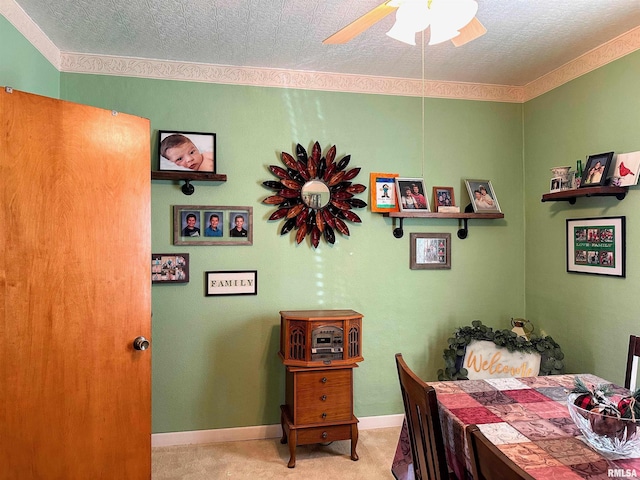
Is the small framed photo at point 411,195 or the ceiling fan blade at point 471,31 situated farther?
the small framed photo at point 411,195

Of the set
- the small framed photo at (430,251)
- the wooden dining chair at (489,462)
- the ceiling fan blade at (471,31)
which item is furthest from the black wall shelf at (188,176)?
the wooden dining chair at (489,462)

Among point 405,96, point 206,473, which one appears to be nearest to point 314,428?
point 206,473

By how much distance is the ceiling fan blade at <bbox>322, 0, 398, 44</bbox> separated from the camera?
1605mm

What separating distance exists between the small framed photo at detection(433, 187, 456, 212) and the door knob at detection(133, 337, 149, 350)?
218 centimetres

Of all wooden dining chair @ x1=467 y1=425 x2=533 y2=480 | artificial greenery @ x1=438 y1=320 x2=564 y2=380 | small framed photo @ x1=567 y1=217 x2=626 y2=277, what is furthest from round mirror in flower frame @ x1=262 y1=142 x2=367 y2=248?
wooden dining chair @ x1=467 y1=425 x2=533 y2=480

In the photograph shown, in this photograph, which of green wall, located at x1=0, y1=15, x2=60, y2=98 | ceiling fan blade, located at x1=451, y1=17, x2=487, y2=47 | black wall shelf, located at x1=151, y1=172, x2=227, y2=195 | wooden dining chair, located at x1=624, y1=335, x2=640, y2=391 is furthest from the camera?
black wall shelf, located at x1=151, y1=172, x2=227, y2=195

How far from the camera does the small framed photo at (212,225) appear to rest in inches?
117

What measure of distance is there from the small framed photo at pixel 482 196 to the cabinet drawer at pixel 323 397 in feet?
5.07

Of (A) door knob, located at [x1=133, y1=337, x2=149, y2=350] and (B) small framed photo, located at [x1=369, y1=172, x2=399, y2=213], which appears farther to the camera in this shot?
(B) small framed photo, located at [x1=369, y1=172, x2=399, y2=213]

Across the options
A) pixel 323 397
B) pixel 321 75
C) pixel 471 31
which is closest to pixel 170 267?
pixel 323 397

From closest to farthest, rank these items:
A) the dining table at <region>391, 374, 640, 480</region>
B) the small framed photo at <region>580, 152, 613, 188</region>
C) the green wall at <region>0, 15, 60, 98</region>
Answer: the dining table at <region>391, 374, 640, 480</region>, the green wall at <region>0, 15, 60, 98</region>, the small framed photo at <region>580, 152, 613, 188</region>

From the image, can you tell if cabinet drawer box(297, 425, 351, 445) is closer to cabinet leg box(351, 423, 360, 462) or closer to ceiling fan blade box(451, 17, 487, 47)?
Result: cabinet leg box(351, 423, 360, 462)

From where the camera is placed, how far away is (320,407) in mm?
2738

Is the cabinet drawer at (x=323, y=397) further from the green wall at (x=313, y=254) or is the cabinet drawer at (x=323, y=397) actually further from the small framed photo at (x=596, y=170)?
the small framed photo at (x=596, y=170)
